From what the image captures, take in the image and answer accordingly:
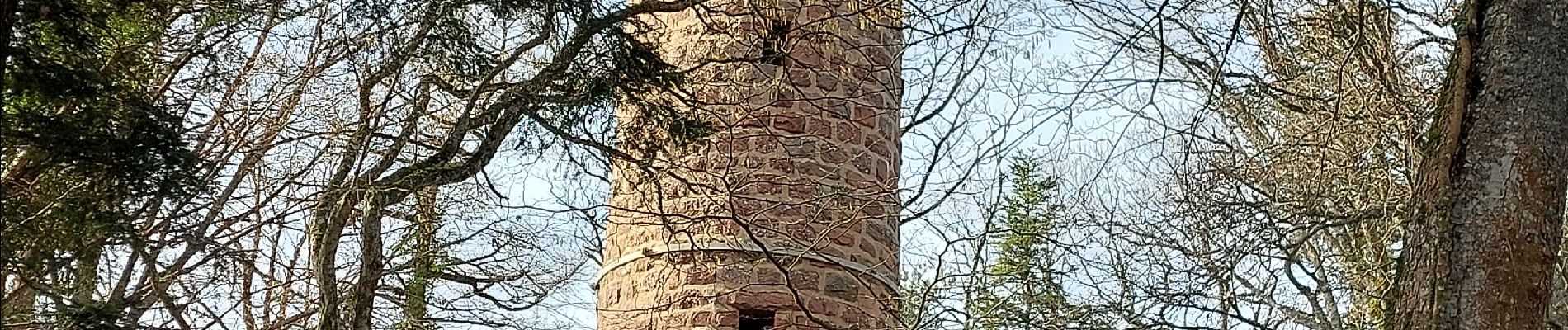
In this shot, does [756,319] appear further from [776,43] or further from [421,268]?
[421,268]

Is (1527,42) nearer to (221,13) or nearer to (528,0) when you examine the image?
(528,0)

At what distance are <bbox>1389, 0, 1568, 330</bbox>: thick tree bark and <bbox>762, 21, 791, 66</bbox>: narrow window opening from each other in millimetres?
4021

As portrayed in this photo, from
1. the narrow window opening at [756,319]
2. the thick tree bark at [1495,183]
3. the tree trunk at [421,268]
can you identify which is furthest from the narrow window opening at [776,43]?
the thick tree bark at [1495,183]

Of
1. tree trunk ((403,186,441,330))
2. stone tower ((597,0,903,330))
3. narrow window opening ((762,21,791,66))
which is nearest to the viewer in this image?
tree trunk ((403,186,441,330))

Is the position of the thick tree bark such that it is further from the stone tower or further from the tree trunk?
the tree trunk

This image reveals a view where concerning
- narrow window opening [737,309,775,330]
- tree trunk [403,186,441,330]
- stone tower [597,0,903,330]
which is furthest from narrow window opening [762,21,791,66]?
tree trunk [403,186,441,330]

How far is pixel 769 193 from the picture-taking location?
25.6ft

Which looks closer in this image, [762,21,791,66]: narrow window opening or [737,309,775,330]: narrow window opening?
[737,309,775,330]: narrow window opening

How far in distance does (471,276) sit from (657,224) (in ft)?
3.27

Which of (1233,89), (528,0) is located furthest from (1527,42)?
(1233,89)

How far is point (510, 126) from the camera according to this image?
573 cm

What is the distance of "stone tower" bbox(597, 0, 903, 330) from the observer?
767 centimetres

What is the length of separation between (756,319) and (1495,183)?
13.8 ft

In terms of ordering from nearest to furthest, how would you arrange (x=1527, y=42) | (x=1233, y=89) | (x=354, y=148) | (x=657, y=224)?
(x=1527, y=42) < (x=354, y=148) < (x=657, y=224) < (x=1233, y=89)
